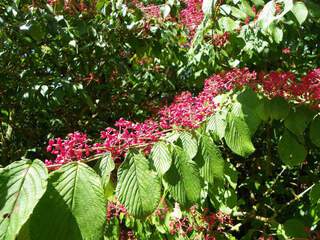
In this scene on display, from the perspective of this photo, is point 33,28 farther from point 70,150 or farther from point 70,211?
point 70,211

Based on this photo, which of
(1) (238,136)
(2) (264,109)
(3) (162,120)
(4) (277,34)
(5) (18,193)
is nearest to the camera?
(5) (18,193)

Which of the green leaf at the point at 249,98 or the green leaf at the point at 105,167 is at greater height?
the green leaf at the point at 105,167

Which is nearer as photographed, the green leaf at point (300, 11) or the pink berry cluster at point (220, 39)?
the green leaf at point (300, 11)

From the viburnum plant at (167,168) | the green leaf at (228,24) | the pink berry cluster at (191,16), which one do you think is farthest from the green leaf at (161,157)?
the pink berry cluster at (191,16)

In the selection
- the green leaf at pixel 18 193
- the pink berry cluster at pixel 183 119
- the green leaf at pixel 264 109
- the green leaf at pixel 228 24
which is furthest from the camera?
the green leaf at pixel 228 24

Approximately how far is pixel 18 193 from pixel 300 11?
1009 mm

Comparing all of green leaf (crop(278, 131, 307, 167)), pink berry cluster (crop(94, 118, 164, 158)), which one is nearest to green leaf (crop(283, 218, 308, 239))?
green leaf (crop(278, 131, 307, 167))

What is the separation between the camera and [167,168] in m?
1.06

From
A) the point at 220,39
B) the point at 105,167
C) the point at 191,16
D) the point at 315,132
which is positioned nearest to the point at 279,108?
the point at 315,132

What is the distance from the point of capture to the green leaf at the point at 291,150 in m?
1.56

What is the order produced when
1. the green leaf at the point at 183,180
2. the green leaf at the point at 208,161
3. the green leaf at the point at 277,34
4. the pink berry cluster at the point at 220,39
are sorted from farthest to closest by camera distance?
the pink berry cluster at the point at 220,39 < the green leaf at the point at 277,34 < the green leaf at the point at 208,161 < the green leaf at the point at 183,180

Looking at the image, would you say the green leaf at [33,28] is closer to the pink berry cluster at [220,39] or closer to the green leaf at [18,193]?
the pink berry cluster at [220,39]

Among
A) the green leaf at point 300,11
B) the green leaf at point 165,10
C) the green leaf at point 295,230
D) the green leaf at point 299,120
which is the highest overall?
the green leaf at point 165,10

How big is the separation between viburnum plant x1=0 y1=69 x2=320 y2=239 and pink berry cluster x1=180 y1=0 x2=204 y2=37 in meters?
1.60
